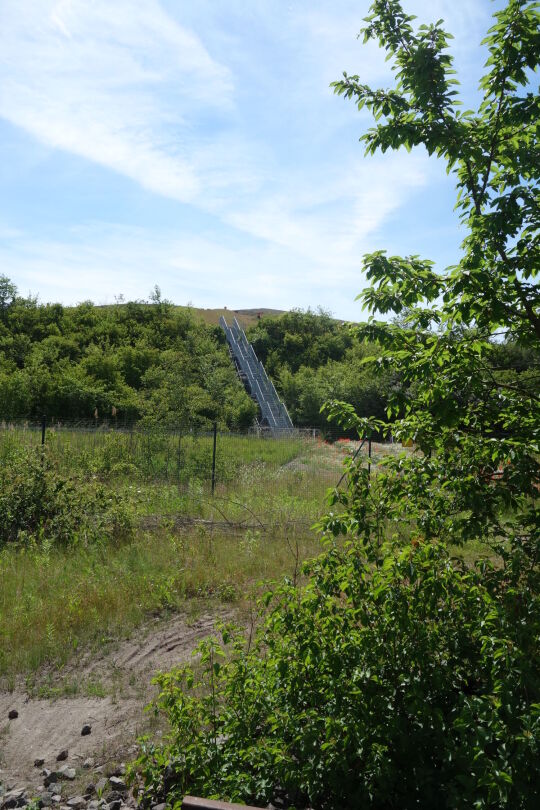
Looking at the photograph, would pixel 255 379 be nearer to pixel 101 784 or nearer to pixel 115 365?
pixel 115 365

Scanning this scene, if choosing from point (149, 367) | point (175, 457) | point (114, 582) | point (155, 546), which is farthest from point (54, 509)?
point (149, 367)

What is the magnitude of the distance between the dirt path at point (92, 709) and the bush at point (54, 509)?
3.66 meters

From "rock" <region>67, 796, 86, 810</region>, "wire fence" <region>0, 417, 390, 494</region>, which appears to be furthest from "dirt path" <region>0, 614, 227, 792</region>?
"wire fence" <region>0, 417, 390, 494</region>

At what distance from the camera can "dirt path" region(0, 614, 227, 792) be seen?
4066mm

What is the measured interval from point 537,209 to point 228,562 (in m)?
6.29

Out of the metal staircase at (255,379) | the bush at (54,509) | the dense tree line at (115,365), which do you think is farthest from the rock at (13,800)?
the metal staircase at (255,379)

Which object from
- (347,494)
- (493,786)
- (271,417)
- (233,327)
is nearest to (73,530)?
(347,494)

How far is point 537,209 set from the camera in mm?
3012

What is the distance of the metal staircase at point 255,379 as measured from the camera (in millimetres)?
30156

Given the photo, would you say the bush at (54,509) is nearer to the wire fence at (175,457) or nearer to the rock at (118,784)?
the wire fence at (175,457)

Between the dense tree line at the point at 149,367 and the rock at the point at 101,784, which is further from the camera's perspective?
the dense tree line at the point at 149,367

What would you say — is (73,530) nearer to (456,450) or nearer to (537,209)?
(456,450)

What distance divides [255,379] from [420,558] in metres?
31.1

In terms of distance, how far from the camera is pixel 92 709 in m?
4.69
